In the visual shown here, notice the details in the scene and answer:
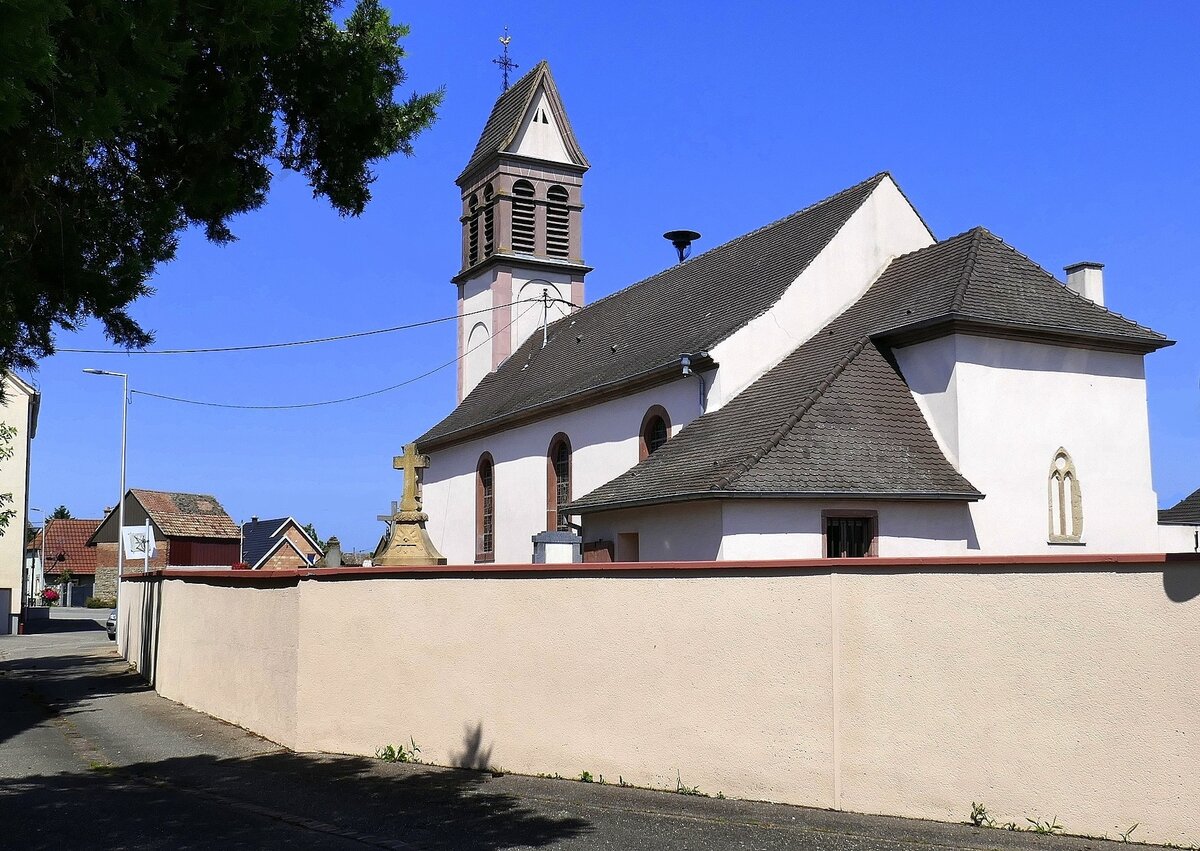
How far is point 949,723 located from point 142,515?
60.6 metres

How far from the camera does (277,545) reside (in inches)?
1928

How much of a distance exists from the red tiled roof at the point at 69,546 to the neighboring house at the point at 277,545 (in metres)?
23.9

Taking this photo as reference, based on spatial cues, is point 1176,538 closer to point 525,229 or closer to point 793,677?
point 793,677

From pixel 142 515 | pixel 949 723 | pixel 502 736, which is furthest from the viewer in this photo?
pixel 142 515

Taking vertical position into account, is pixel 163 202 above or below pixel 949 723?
above

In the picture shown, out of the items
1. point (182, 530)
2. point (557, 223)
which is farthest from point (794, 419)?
point (182, 530)

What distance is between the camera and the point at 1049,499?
1850 cm

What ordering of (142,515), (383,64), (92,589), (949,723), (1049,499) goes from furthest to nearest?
(92,589), (142,515), (1049,499), (383,64), (949,723)

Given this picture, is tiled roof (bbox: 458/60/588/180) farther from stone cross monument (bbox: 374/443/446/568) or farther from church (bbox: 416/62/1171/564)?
stone cross monument (bbox: 374/443/446/568)

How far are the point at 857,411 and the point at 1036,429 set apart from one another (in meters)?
2.86

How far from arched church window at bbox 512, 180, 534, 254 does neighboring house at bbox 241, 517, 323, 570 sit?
2042 cm

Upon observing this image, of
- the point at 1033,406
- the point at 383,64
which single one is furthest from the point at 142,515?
the point at 383,64

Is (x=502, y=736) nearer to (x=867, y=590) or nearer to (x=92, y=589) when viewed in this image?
(x=867, y=590)

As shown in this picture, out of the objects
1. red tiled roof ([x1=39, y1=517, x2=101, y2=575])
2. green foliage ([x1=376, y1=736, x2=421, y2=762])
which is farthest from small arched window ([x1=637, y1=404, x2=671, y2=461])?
red tiled roof ([x1=39, y1=517, x2=101, y2=575])
